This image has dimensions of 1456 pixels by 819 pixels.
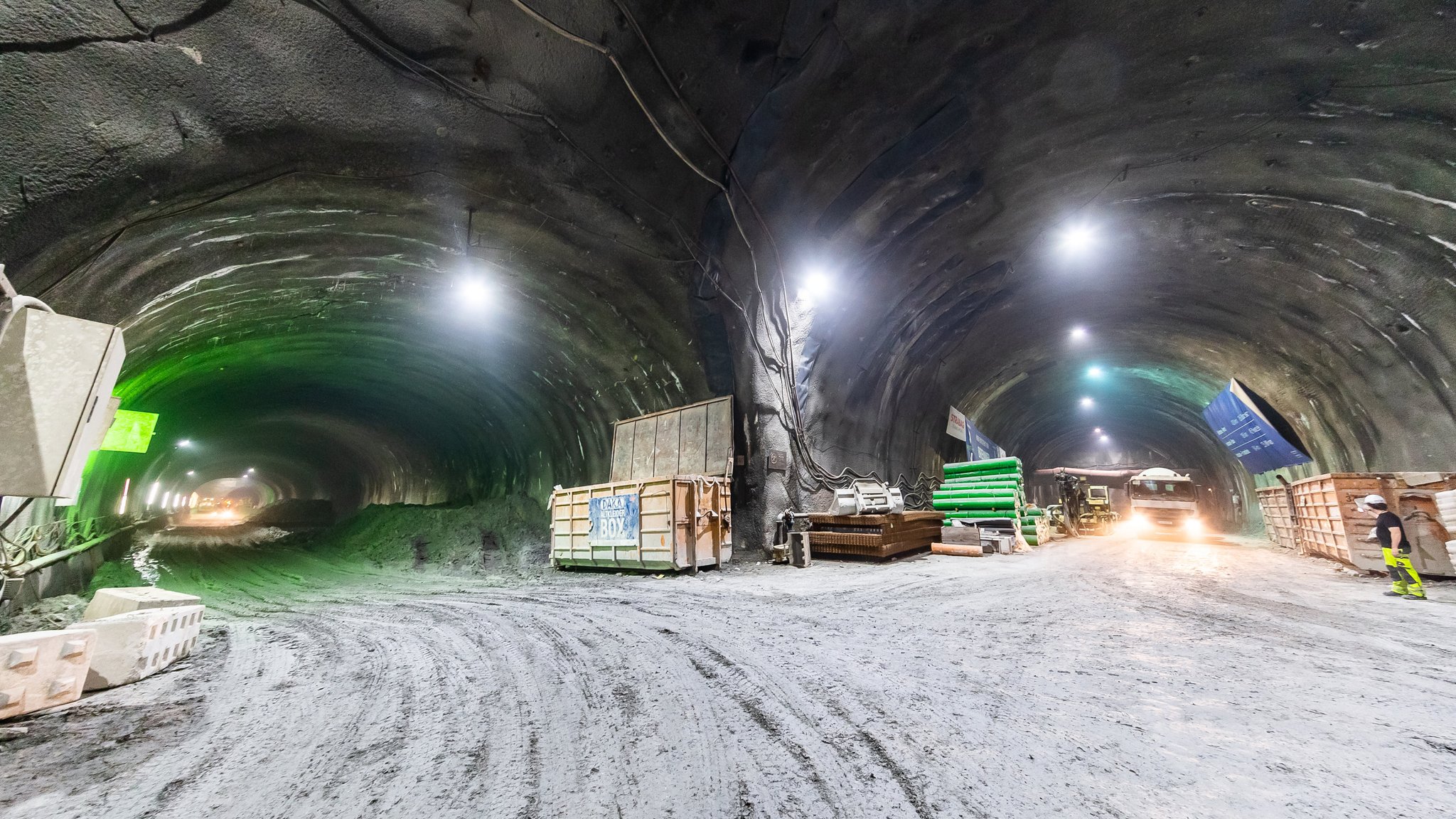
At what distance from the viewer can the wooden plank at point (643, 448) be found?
11.2m

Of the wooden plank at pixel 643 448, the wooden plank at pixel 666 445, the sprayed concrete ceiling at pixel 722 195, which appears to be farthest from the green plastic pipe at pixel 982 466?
the wooden plank at pixel 643 448

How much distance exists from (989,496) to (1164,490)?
13713 millimetres

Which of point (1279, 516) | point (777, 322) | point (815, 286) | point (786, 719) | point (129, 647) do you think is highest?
point (815, 286)

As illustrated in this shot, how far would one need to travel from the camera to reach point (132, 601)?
411cm

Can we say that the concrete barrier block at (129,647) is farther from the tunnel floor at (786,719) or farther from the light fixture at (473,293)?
the light fixture at (473,293)

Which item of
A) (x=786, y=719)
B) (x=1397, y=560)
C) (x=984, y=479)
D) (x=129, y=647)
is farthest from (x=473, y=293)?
(x=1397, y=560)

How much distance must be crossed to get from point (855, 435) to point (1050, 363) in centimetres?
1094

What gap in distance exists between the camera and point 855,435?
12.7m

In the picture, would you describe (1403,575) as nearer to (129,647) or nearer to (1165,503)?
(129,647)

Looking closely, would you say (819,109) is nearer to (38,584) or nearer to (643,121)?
(643,121)

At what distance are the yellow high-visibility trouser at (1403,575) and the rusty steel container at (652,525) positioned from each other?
28.1ft

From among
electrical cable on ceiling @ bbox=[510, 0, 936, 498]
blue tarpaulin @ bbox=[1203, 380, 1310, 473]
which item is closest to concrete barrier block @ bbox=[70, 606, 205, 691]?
electrical cable on ceiling @ bbox=[510, 0, 936, 498]

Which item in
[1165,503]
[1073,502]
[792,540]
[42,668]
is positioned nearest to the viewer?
[42,668]

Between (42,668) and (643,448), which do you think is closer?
(42,668)
